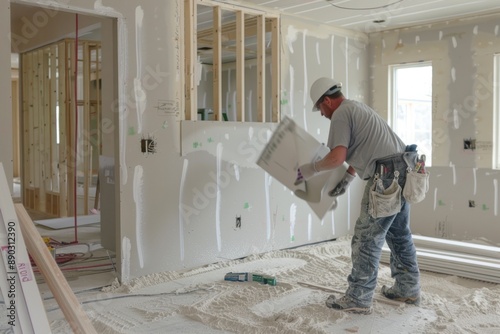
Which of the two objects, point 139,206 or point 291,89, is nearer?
point 139,206

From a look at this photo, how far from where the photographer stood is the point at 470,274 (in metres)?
3.83

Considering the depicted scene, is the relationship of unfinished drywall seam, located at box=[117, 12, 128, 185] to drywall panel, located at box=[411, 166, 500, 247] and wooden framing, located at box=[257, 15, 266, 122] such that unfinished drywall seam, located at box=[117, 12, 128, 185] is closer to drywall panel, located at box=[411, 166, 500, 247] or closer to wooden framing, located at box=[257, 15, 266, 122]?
wooden framing, located at box=[257, 15, 266, 122]

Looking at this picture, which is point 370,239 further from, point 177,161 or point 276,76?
point 276,76

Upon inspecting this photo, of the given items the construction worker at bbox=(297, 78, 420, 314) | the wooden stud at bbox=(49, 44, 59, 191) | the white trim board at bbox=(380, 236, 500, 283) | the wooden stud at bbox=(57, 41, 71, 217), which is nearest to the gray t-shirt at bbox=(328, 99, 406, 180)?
the construction worker at bbox=(297, 78, 420, 314)

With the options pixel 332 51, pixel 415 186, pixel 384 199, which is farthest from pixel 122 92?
pixel 332 51

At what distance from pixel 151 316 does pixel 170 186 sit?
49.4 inches

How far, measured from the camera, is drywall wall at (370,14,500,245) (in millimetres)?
5043

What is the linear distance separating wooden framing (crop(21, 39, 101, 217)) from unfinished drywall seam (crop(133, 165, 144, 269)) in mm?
2715

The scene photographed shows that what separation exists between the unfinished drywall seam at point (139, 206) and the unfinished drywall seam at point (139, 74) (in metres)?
0.34

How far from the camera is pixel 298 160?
3.19 meters

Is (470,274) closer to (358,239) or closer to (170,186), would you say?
(358,239)

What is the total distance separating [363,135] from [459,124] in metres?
2.68

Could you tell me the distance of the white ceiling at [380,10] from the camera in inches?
180

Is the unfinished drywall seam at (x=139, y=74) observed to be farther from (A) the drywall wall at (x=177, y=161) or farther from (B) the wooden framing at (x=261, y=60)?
(B) the wooden framing at (x=261, y=60)
